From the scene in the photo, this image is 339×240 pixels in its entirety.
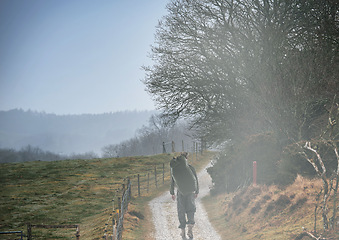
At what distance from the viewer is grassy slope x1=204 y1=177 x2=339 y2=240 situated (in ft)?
43.9

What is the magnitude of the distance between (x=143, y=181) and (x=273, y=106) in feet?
63.6

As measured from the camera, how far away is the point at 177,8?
28984 millimetres

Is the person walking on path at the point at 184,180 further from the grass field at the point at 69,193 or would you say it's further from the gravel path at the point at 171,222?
the grass field at the point at 69,193

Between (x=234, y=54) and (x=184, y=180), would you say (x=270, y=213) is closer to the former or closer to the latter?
(x=184, y=180)

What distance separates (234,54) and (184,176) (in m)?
15.1

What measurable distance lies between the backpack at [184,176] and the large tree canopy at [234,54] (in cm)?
683

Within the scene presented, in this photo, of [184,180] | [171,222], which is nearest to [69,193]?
[171,222]

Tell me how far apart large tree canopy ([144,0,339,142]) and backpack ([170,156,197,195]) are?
22.4 feet

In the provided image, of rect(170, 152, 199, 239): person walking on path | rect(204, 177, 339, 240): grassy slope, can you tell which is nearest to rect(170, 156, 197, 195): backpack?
rect(170, 152, 199, 239): person walking on path

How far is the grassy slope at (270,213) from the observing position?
43.9 feet

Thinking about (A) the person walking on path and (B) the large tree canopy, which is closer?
(A) the person walking on path

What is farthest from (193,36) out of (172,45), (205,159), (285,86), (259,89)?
(205,159)

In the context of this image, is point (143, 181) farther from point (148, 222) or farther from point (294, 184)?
point (294, 184)

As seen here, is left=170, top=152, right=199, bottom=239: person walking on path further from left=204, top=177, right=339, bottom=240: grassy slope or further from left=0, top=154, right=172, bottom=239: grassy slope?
left=0, top=154, right=172, bottom=239: grassy slope
